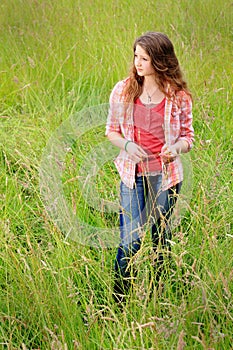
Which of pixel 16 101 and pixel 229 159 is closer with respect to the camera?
pixel 229 159

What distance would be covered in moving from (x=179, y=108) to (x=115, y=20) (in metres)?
2.33

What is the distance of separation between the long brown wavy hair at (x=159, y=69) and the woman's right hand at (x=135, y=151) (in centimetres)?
19

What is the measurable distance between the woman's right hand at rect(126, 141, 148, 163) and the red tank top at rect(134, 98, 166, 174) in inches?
2.7

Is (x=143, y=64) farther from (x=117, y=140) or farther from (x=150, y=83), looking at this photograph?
(x=117, y=140)

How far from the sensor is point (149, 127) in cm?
219

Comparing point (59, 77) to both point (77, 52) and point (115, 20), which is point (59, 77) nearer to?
point (77, 52)

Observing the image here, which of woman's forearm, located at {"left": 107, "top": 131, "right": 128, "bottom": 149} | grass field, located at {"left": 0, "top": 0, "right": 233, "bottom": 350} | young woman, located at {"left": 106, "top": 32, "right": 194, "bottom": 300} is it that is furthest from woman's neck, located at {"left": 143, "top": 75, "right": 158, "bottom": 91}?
grass field, located at {"left": 0, "top": 0, "right": 233, "bottom": 350}

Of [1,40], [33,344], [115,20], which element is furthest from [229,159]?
[1,40]

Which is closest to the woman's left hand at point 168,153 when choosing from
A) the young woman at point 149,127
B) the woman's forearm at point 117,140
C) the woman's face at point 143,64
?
the young woman at point 149,127

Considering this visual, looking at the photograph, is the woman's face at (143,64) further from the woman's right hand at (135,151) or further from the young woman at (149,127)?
the woman's right hand at (135,151)

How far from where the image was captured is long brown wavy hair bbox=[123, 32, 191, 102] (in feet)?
7.02

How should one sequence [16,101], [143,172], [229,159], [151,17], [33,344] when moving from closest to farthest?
[33,344]
[143,172]
[229,159]
[16,101]
[151,17]

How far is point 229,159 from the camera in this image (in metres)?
3.00

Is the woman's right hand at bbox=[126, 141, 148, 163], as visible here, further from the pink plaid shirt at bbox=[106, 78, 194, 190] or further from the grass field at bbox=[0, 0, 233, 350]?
the grass field at bbox=[0, 0, 233, 350]
